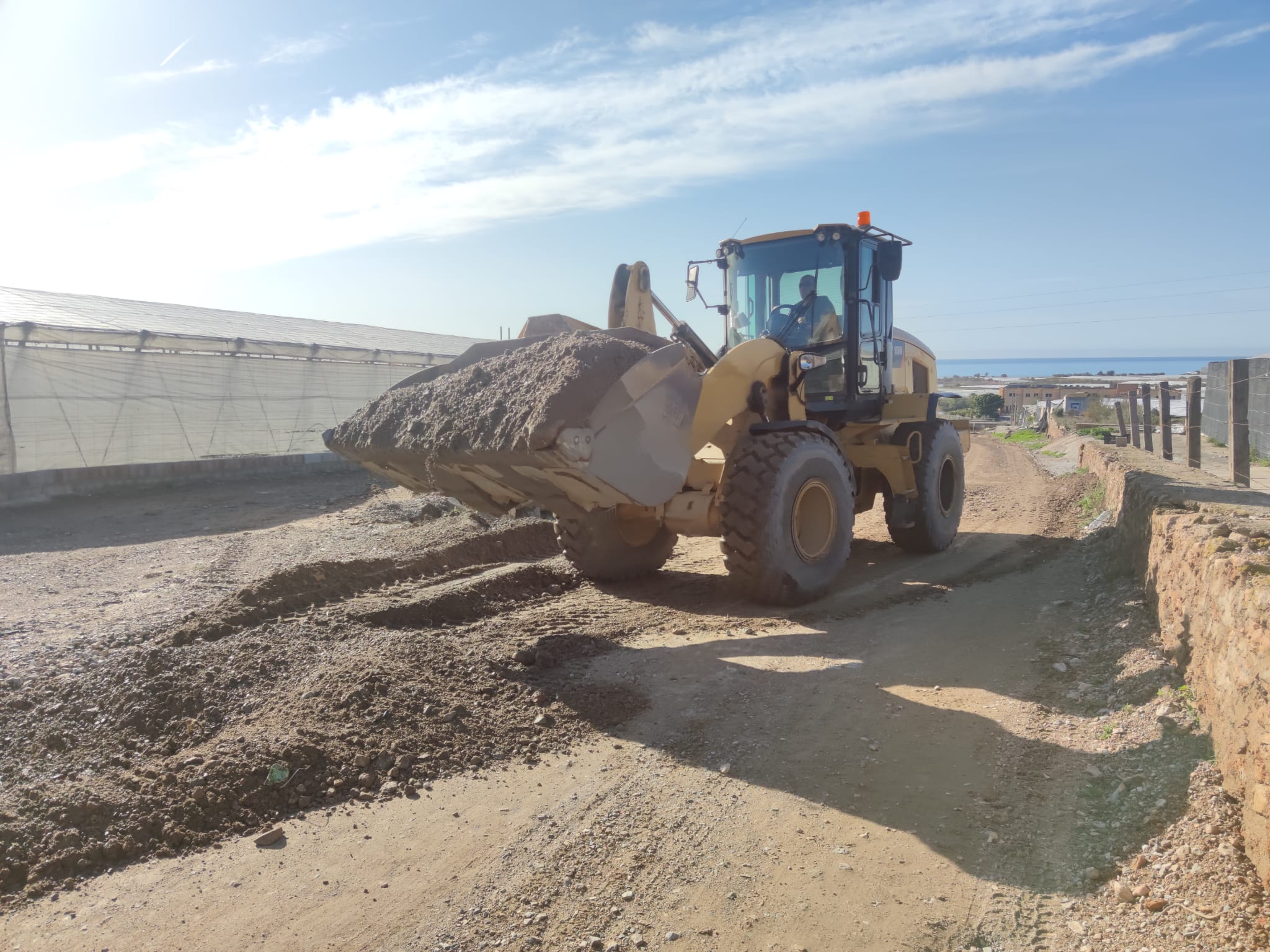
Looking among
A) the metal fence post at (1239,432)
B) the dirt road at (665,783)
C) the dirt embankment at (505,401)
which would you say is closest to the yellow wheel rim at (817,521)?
the dirt road at (665,783)

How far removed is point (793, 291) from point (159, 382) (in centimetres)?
1435

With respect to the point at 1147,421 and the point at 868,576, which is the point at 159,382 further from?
the point at 1147,421

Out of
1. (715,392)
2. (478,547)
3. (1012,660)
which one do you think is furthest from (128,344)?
(1012,660)

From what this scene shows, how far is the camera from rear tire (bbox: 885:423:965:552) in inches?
339

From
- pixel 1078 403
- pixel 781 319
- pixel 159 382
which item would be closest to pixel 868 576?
pixel 781 319

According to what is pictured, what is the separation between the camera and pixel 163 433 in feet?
56.2

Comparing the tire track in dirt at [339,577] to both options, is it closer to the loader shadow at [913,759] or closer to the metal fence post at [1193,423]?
the loader shadow at [913,759]

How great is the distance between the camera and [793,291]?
7.70 meters

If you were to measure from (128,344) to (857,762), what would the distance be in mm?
16939

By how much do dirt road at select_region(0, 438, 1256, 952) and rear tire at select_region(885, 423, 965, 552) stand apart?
198 centimetres

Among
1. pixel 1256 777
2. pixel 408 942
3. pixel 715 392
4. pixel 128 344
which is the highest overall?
pixel 128 344

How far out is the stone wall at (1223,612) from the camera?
307 centimetres

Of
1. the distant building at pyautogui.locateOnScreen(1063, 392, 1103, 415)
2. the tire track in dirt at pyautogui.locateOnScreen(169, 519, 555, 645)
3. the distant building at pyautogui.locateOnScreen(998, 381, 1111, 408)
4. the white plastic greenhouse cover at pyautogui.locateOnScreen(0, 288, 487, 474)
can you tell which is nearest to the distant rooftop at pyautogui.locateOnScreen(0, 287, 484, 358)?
the white plastic greenhouse cover at pyautogui.locateOnScreen(0, 288, 487, 474)

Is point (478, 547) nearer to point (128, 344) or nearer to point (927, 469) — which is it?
point (927, 469)
